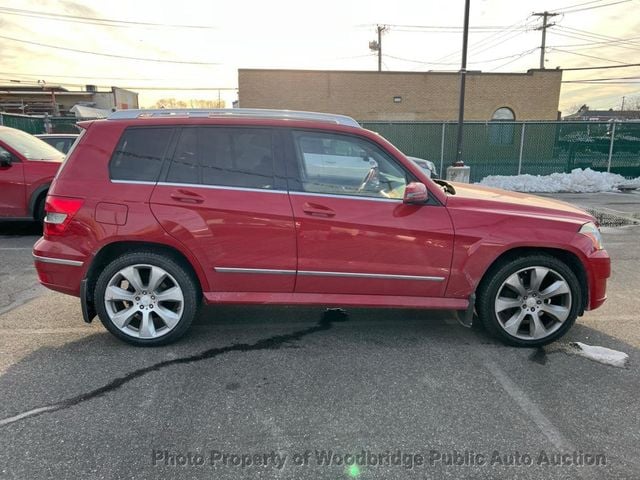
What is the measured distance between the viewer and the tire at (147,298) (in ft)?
11.6

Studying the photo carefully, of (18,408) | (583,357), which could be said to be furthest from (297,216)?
(583,357)

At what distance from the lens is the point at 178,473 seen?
7.54 feet

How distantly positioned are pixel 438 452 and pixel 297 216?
185 centimetres

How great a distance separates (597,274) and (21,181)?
26.4 feet

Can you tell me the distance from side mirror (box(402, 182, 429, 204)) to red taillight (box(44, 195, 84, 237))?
2.51 m

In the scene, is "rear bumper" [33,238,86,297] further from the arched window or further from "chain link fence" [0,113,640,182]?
the arched window

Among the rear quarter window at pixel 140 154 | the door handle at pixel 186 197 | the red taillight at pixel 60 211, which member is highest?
the rear quarter window at pixel 140 154

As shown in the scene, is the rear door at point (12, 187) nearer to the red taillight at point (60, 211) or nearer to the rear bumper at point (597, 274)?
the red taillight at point (60, 211)

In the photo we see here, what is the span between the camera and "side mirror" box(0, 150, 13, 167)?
23.9 ft

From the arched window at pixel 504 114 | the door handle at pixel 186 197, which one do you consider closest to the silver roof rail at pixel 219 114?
the door handle at pixel 186 197

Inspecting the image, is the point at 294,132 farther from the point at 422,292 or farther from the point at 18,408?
the point at 18,408

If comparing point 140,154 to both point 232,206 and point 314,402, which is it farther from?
point 314,402

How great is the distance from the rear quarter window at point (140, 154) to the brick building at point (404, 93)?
23.6 m

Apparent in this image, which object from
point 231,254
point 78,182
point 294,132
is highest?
point 294,132
